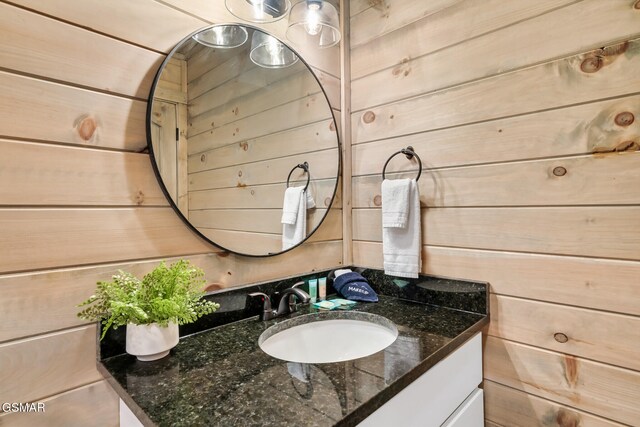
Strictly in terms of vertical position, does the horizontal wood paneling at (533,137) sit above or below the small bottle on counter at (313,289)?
above

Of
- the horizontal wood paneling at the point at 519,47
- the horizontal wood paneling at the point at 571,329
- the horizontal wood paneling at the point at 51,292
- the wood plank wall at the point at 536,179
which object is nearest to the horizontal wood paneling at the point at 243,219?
the horizontal wood paneling at the point at 51,292

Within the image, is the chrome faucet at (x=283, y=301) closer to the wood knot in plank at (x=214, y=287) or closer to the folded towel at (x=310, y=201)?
the wood knot in plank at (x=214, y=287)

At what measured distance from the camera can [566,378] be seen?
0.99 metres

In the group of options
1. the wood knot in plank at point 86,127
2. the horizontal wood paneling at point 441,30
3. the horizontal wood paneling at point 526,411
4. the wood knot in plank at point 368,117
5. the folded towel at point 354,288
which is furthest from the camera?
the wood knot in plank at point 368,117

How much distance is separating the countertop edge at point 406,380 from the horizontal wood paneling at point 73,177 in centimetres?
76

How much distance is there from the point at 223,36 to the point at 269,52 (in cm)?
19

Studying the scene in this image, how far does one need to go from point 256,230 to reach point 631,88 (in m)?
1.17

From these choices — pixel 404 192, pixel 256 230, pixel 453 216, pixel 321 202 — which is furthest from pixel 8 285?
pixel 453 216

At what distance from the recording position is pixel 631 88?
883 millimetres

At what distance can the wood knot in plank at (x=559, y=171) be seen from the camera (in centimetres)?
98

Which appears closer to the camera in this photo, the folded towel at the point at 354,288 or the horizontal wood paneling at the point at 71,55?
the horizontal wood paneling at the point at 71,55

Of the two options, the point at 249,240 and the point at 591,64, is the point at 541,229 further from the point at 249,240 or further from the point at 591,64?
the point at 249,240

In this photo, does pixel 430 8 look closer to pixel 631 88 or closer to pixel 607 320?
pixel 631 88

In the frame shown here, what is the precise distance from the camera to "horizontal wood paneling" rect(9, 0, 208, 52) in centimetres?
82
